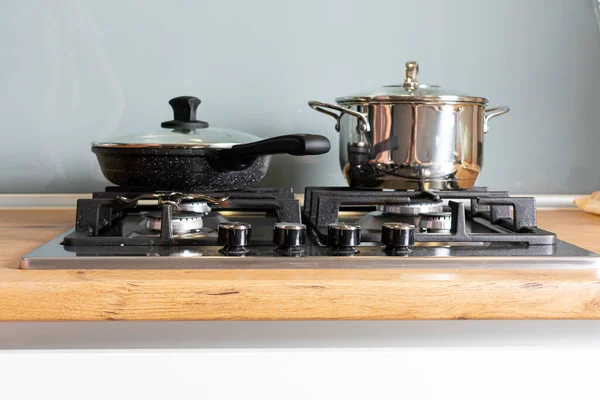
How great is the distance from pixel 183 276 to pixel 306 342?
0.15 metres

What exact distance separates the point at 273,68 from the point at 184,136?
443mm

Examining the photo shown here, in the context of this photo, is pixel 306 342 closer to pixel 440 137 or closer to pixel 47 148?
pixel 440 137

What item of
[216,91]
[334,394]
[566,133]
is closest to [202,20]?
[216,91]

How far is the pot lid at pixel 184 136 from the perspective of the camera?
40.7 inches

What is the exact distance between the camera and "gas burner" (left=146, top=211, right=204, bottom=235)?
983 mm

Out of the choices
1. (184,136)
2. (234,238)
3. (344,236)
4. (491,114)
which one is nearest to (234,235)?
(234,238)

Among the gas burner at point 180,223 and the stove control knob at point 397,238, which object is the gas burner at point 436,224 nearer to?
the stove control knob at point 397,238

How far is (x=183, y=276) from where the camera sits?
767 mm

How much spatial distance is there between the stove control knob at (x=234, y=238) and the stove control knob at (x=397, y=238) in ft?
0.57

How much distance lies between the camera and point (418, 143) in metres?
1.09

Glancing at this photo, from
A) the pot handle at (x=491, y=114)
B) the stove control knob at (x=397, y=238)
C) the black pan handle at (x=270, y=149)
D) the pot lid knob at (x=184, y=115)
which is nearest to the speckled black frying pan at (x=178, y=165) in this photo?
the black pan handle at (x=270, y=149)

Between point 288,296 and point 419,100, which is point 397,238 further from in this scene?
point 419,100

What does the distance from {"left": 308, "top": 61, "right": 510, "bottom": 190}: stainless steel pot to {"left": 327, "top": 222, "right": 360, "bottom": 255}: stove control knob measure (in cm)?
27

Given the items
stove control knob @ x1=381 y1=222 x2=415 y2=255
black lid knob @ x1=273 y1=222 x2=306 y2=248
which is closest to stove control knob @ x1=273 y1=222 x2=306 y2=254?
black lid knob @ x1=273 y1=222 x2=306 y2=248
